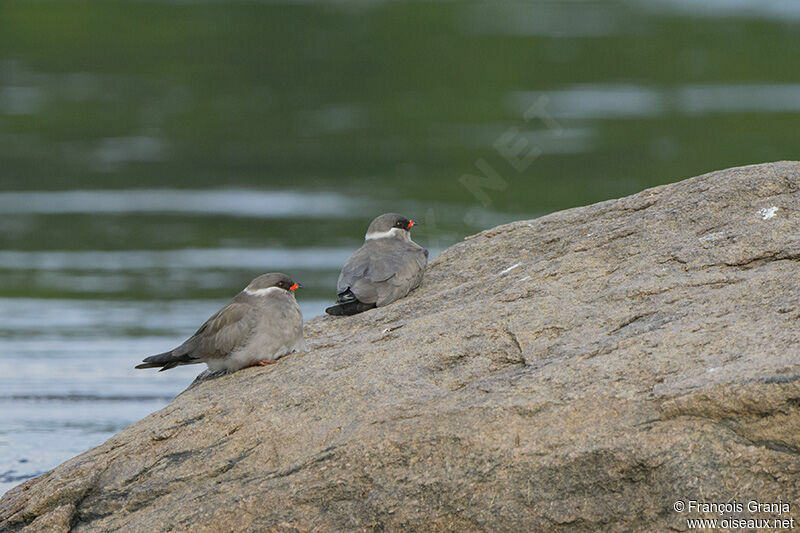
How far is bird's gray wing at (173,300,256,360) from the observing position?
754 centimetres

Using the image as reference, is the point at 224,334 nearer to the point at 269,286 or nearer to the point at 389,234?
the point at 269,286

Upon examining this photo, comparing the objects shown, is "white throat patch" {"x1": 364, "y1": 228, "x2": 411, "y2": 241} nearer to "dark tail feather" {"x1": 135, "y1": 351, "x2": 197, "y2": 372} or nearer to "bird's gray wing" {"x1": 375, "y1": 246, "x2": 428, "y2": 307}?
"bird's gray wing" {"x1": 375, "y1": 246, "x2": 428, "y2": 307}

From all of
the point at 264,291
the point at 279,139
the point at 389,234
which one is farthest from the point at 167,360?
the point at 279,139

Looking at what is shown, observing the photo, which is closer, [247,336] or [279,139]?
[247,336]

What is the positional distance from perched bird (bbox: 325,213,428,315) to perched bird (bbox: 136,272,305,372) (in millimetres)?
890

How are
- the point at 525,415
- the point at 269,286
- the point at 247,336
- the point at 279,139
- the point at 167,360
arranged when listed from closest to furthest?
the point at 525,415, the point at 247,336, the point at 167,360, the point at 269,286, the point at 279,139

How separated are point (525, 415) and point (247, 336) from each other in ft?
6.72

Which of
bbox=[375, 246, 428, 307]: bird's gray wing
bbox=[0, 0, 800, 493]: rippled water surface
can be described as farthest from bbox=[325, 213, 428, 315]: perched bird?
bbox=[0, 0, 800, 493]: rippled water surface

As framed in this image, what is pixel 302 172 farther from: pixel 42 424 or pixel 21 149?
pixel 42 424

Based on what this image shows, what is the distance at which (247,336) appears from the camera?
754cm

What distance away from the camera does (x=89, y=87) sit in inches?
1199

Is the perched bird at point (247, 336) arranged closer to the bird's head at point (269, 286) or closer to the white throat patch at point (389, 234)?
the bird's head at point (269, 286)

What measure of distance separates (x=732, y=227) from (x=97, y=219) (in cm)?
1394

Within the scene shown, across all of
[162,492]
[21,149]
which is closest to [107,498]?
[162,492]
